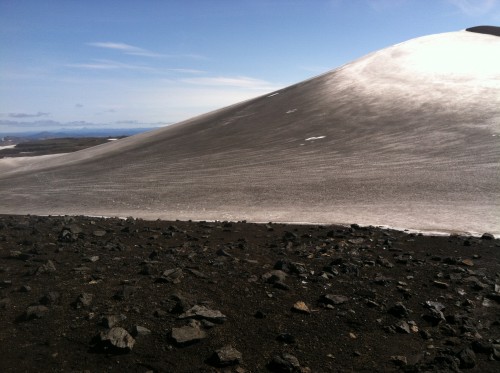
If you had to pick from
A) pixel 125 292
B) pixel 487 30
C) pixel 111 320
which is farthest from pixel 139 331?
pixel 487 30

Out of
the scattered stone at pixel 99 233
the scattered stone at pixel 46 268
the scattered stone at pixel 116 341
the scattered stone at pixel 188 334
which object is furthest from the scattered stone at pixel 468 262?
the scattered stone at pixel 99 233

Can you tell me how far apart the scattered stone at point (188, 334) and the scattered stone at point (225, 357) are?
1.05 feet

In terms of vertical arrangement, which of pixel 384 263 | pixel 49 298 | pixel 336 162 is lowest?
pixel 384 263

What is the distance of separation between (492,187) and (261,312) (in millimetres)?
8892

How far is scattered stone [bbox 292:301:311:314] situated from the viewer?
486 cm

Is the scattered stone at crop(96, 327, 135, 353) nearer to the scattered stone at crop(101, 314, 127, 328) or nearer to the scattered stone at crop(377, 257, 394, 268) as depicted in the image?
the scattered stone at crop(101, 314, 127, 328)

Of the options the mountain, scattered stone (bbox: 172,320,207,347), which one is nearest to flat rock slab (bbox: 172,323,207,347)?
scattered stone (bbox: 172,320,207,347)

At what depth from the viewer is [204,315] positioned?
15.1 feet

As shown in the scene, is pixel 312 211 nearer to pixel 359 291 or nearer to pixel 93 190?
pixel 359 291

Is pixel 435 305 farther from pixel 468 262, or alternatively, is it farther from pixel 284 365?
pixel 284 365

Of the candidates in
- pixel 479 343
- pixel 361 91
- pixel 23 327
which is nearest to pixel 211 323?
pixel 23 327

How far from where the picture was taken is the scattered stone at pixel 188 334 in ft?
13.5

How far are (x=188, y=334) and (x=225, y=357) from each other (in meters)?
0.53

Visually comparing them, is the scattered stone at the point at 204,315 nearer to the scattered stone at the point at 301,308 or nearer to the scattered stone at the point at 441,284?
the scattered stone at the point at 301,308
